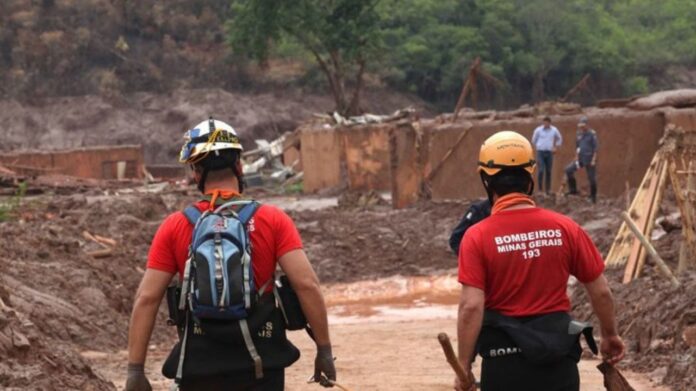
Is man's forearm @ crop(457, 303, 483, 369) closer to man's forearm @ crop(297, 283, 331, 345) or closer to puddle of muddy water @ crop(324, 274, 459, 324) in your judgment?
man's forearm @ crop(297, 283, 331, 345)

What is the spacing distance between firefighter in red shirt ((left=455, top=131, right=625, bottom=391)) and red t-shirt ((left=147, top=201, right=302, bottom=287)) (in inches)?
28.5

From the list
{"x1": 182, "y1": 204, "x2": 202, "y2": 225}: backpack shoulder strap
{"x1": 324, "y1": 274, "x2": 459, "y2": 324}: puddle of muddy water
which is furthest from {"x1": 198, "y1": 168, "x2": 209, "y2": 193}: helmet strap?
{"x1": 324, "y1": 274, "x2": 459, "y2": 324}: puddle of muddy water

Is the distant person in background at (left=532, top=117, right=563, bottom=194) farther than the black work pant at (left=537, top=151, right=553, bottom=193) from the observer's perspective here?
No

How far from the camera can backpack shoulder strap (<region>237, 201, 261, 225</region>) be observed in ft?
18.0

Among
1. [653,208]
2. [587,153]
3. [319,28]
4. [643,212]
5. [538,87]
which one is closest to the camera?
[653,208]

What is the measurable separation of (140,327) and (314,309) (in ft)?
2.29

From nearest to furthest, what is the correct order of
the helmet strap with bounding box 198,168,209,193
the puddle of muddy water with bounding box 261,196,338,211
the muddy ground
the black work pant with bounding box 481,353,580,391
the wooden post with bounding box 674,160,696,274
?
1. the black work pant with bounding box 481,353,580,391
2. the helmet strap with bounding box 198,168,209,193
3. the muddy ground
4. the wooden post with bounding box 674,160,696,274
5. the puddle of muddy water with bounding box 261,196,338,211

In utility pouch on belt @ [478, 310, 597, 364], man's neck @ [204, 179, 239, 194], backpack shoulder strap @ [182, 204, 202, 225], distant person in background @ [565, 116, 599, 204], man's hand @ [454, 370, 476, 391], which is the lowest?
distant person in background @ [565, 116, 599, 204]

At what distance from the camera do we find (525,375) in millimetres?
5570

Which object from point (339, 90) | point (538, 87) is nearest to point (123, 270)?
point (339, 90)

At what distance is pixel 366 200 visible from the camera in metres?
32.6

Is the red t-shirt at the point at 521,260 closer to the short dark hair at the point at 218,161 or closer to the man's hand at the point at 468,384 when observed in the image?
the man's hand at the point at 468,384

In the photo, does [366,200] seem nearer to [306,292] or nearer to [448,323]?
[448,323]

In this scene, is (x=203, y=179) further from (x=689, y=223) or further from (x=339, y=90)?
(x=339, y=90)
